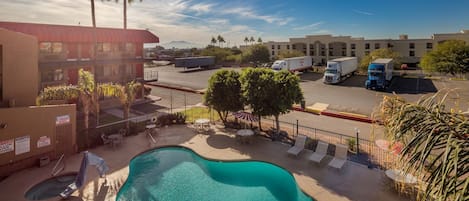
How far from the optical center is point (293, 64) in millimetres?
53281

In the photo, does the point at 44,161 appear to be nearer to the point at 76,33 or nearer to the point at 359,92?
the point at 76,33

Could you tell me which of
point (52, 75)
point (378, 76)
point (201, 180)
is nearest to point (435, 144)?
point (201, 180)

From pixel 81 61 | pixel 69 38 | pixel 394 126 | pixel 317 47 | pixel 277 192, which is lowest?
pixel 277 192

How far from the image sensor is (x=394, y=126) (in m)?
4.66

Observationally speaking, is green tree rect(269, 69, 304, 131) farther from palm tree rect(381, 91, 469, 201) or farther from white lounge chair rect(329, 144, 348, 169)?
palm tree rect(381, 91, 469, 201)

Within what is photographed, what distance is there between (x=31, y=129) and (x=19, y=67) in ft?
16.9

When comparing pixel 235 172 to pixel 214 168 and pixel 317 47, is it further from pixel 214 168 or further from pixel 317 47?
pixel 317 47

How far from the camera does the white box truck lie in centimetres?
5006

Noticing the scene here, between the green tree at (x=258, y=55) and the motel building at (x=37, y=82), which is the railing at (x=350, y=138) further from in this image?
the green tree at (x=258, y=55)

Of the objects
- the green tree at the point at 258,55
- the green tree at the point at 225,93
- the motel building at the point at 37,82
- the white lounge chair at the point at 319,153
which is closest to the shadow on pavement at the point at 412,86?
the white lounge chair at the point at 319,153

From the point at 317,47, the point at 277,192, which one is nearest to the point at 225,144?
the point at 277,192

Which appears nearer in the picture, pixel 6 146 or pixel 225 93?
pixel 6 146

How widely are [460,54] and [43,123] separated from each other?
181ft

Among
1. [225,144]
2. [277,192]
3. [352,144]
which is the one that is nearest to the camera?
[277,192]
